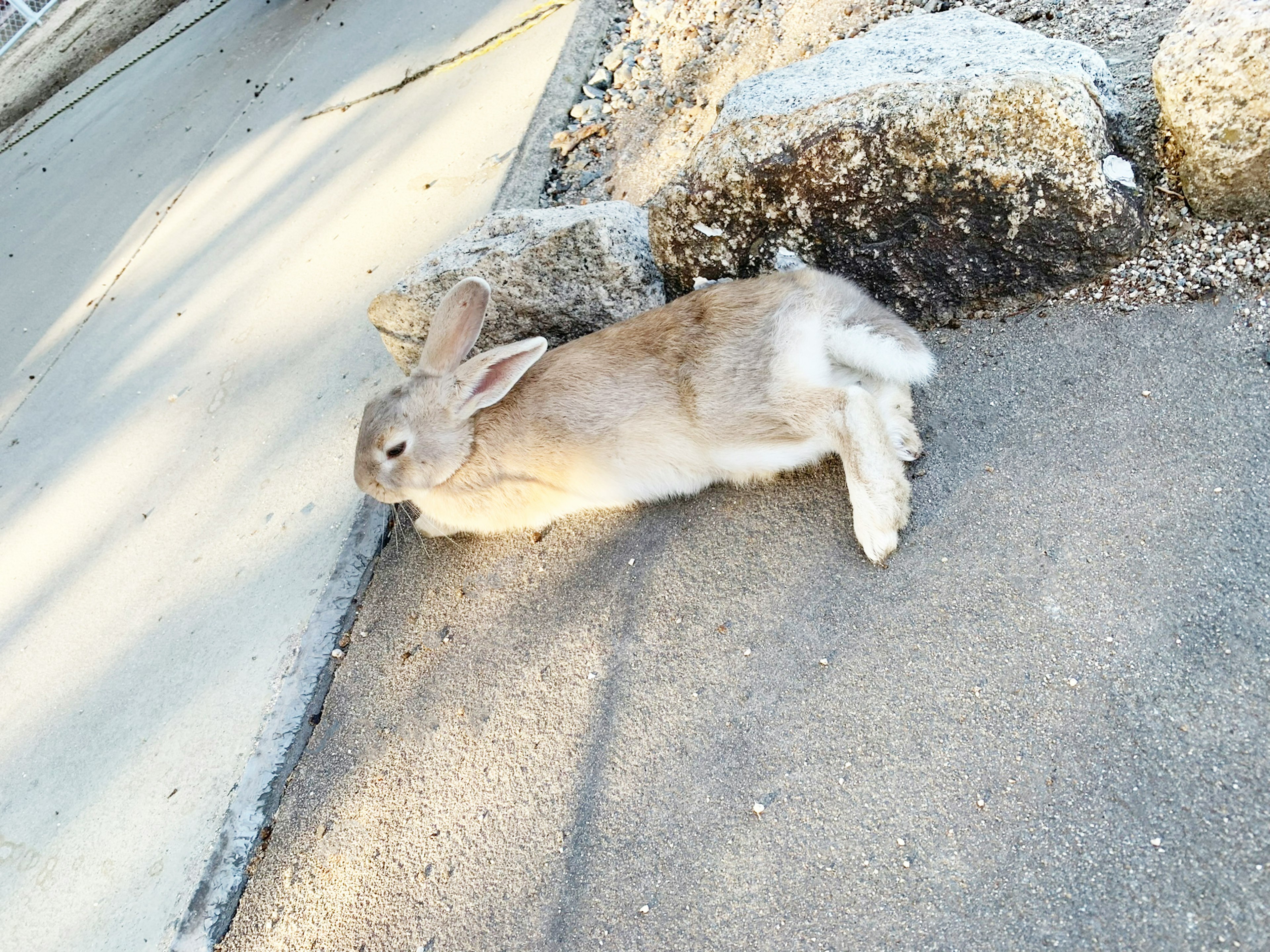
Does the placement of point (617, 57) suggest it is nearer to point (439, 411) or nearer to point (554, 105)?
point (554, 105)

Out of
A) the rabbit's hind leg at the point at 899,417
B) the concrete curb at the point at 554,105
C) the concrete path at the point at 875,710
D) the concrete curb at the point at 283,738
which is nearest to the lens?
the concrete path at the point at 875,710

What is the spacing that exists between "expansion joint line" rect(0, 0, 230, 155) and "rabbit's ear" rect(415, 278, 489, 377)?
21.4ft

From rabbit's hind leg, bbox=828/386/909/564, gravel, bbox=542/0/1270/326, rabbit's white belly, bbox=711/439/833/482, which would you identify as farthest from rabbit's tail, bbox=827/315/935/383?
gravel, bbox=542/0/1270/326

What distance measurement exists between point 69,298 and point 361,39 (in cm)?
252

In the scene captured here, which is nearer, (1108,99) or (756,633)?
(756,633)

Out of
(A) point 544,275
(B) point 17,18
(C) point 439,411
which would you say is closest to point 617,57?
(A) point 544,275

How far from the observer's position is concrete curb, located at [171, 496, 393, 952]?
7.28ft

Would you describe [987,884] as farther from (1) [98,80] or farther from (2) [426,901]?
(1) [98,80]

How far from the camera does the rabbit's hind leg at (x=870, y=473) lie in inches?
87.0

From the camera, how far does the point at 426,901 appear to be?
2.05 metres

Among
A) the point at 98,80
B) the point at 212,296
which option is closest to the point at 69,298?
the point at 212,296

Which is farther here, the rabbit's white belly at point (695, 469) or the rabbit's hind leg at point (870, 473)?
the rabbit's white belly at point (695, 469)

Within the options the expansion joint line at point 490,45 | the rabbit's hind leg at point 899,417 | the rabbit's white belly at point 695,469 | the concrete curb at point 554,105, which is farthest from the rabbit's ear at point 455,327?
the expansion joint line at point 490,45

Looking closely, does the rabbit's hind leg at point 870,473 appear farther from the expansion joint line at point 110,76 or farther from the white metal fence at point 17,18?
the white metal fence at point 17,18
